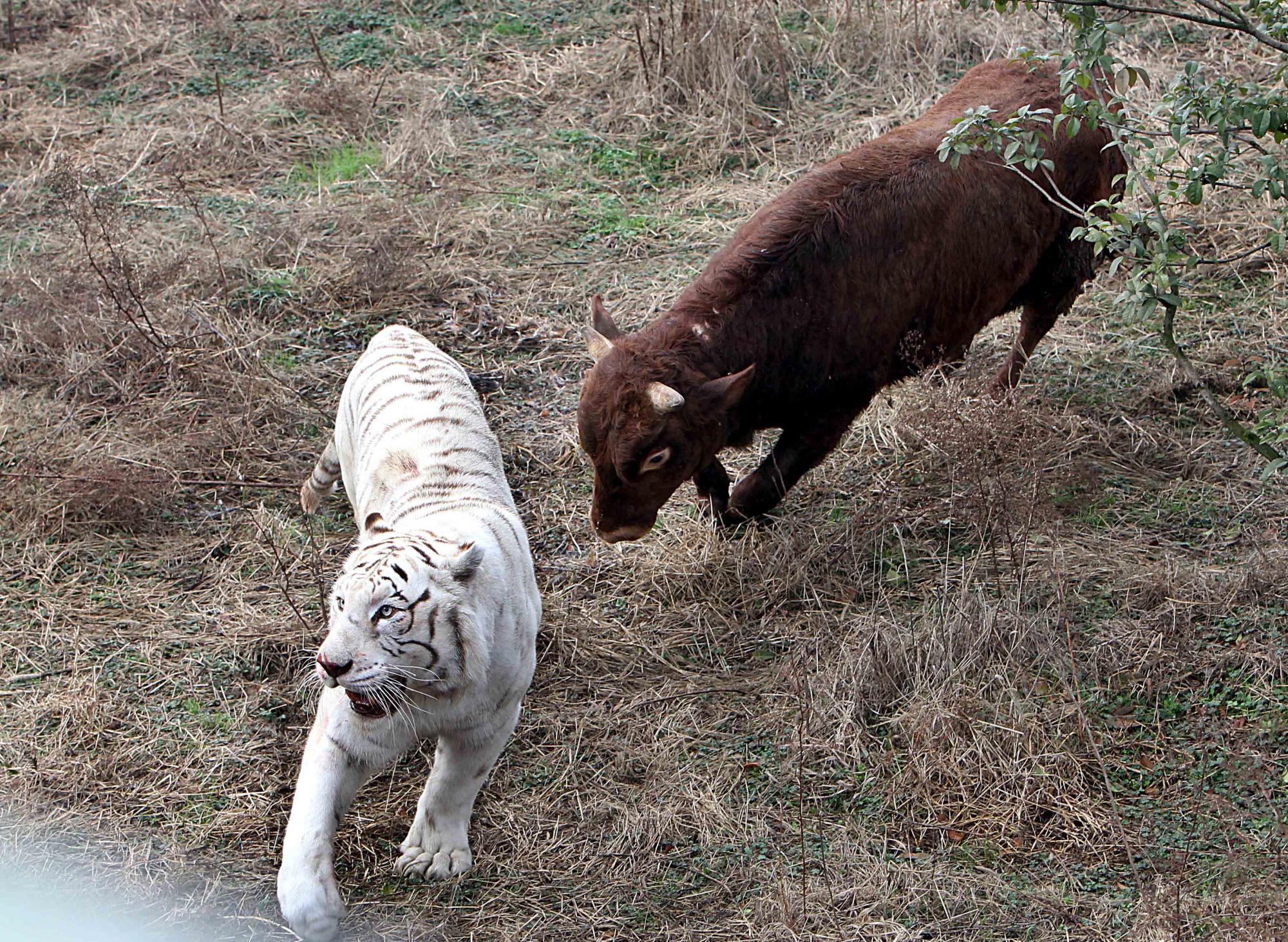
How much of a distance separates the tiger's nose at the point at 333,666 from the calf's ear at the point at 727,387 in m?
2.00

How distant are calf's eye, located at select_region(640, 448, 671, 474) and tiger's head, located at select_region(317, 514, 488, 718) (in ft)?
4.12

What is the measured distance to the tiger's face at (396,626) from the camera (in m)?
3.58

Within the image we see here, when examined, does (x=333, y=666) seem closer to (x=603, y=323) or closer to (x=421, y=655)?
(x=421, y=655)

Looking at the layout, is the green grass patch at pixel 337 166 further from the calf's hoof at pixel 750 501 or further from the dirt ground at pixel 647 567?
the calf's hoof at pixel 750 501

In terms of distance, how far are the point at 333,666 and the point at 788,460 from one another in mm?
2601

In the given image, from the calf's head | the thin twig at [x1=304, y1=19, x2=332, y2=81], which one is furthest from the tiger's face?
the thin twig at [x1=304, y1=19, x2=332, y2=81]

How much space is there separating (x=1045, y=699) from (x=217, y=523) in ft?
12.3

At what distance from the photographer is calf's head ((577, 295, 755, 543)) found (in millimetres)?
4957

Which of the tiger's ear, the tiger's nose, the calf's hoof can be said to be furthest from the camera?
the calf's hoof

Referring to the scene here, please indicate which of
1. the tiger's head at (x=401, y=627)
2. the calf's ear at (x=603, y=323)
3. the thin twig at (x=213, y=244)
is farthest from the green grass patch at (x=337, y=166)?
the tiger's head at (x=401, y=627)

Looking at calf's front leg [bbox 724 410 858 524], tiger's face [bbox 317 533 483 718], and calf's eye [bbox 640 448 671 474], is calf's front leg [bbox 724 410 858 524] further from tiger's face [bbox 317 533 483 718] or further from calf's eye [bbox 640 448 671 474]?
tiger's face [bbox 317 533 483 718]

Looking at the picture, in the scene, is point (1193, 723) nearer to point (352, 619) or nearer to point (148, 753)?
point (352, 619)

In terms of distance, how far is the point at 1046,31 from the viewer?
9172mm

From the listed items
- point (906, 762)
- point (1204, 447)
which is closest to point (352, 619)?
point (906, 762)
